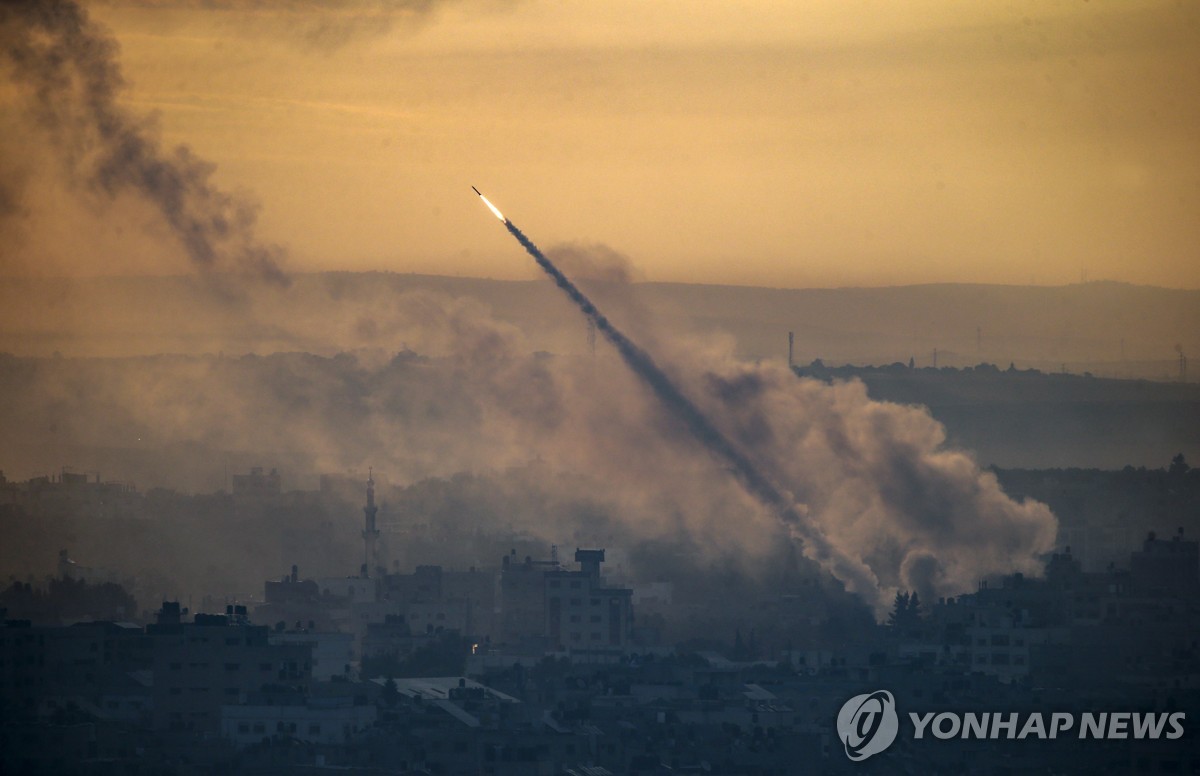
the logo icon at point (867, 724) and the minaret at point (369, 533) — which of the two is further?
the minaret at point (369, 533)

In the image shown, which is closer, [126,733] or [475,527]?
[126,733]

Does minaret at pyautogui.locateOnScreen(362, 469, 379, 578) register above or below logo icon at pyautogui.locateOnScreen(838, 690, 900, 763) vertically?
above

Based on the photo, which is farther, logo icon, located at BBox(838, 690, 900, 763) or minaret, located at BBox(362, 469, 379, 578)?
minaret, located at BBox(362, 469, 379, 578)

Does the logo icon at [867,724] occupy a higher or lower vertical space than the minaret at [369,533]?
lower

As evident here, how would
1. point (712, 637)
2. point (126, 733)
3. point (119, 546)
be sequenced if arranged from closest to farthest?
point (126, 733)
point (712, 637)
point (119, 546)

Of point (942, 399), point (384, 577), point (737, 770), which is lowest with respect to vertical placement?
point (737, 770)

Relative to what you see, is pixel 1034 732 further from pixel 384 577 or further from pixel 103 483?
pixel 103 483

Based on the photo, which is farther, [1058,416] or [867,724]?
[1058,416]

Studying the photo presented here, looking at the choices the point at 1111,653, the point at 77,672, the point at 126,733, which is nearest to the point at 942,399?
the point at 1111,653
